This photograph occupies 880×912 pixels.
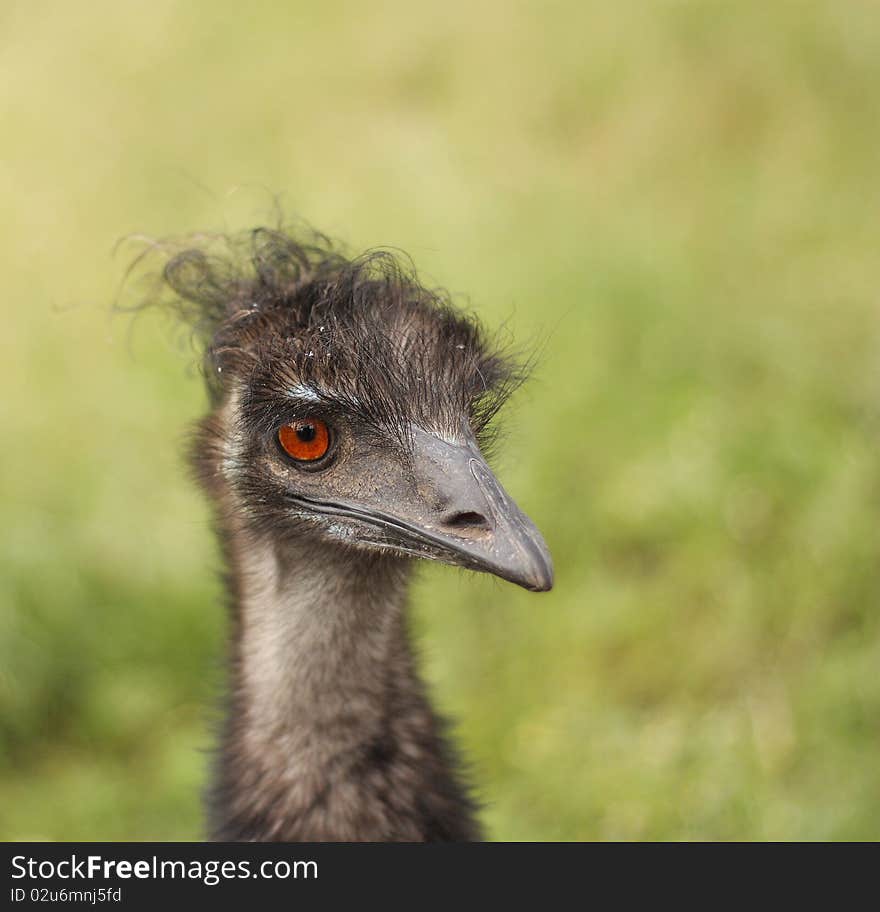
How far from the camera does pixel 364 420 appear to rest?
2.41 m

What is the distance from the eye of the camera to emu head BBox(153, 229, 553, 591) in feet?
7.52

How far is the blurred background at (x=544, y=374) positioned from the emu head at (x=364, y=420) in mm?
690

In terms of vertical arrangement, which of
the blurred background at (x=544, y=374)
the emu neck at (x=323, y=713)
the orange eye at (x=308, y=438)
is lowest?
the emu neck at (x=323, y=713)

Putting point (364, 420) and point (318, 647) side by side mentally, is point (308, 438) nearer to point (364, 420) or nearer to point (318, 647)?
point (364, 420)

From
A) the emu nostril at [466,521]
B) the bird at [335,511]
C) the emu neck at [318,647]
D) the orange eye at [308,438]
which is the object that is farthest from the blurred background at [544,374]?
the emu nostril at [466,521]

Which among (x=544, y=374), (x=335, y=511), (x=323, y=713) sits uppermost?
(x=544, y=374)

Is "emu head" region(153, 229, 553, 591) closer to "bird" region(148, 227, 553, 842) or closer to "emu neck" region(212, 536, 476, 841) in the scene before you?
"bird" region(148, 227, 553, 842)

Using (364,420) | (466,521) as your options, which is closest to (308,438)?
(364,420)

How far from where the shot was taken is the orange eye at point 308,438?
7.98 feet

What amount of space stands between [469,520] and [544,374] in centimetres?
289

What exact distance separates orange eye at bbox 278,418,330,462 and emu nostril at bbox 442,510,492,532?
28cm

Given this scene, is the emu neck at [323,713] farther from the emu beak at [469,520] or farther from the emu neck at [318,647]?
the emu beak at [469,520]

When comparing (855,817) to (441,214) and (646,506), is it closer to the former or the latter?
(646,506)

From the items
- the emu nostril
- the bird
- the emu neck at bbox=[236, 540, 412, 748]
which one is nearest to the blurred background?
the bird
